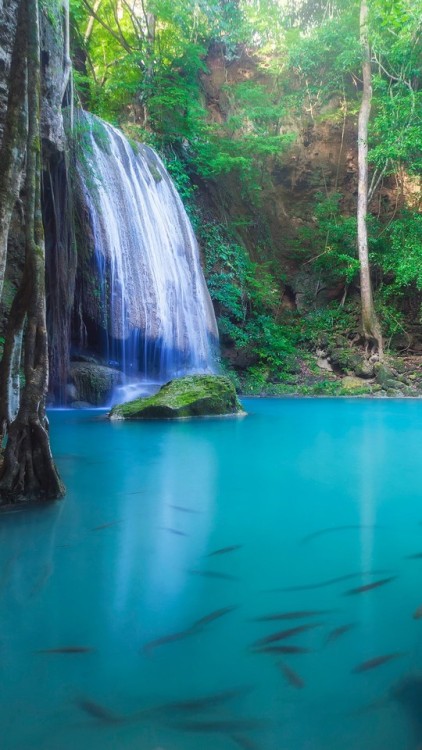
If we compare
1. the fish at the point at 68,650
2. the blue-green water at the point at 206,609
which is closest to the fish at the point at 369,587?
the blue-green water at the point at 206,609

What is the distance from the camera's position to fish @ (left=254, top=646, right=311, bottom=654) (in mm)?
1416

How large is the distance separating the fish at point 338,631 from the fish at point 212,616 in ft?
1.08

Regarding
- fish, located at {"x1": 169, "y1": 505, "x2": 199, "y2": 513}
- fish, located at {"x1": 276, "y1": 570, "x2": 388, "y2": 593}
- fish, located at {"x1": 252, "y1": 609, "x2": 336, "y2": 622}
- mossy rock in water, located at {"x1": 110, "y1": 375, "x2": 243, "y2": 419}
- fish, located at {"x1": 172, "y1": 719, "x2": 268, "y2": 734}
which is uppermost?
mossy rock in water, located at {"x1": 110, "y1": 375, "x2": 243, "y2": 419}

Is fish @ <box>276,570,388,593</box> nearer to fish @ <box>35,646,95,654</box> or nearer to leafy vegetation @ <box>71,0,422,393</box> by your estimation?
fish @ <box>35,646,95,654</box>

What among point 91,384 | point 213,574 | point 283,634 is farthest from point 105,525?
point 91,384

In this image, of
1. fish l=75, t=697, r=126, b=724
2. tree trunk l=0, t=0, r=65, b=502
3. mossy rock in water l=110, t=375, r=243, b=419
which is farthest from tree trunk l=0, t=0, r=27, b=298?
mossy rock in water l=110, t=375, r=243, b=419

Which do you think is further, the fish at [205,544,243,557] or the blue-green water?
the fish at [205,544,243,557]

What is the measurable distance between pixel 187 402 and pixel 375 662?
23.0 ft

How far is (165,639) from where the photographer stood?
150 centimetres

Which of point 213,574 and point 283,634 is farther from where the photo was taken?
point 213,574

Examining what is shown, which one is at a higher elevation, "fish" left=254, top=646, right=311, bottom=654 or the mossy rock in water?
the mossy rock in water

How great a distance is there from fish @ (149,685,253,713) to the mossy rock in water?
691cm

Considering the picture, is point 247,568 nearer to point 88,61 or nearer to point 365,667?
point 365,667

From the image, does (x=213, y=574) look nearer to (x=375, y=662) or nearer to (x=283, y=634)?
(x=283, y=634)
